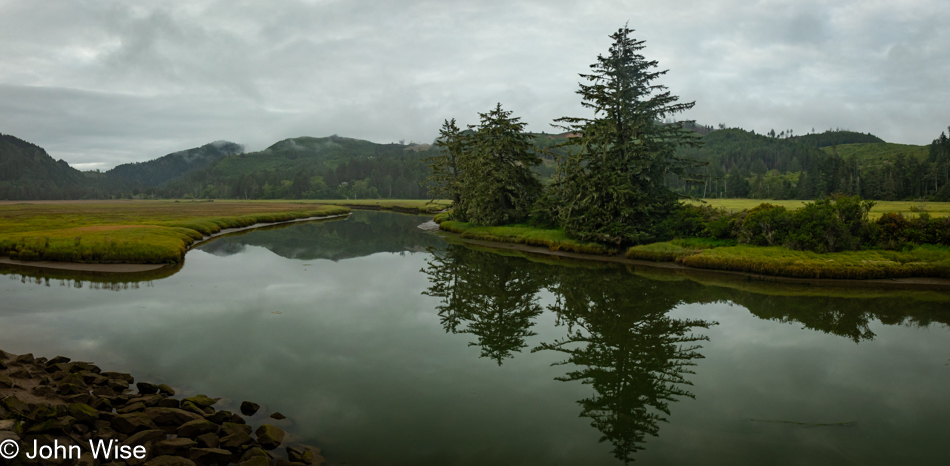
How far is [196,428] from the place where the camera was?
28.8 ft

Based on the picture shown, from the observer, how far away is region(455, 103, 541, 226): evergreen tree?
47.7 metres

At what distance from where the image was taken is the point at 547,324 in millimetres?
→ 18531

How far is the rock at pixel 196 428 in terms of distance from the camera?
8.67 m

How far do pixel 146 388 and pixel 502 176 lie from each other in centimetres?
3856

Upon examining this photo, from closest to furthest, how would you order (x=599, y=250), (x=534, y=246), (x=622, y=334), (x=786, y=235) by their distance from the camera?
(x=622, y=334)
(x=786, y=235)
(x=599, y=250)
(x=534, y=246)

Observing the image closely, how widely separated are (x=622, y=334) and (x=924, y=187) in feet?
422

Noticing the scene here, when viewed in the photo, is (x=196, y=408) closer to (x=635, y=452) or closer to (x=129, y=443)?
(x=129, y=443)

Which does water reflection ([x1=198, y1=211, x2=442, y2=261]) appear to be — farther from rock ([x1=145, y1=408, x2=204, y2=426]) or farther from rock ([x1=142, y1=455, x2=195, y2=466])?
rock ([x1=142, y1=455, x2=195, y2=466])

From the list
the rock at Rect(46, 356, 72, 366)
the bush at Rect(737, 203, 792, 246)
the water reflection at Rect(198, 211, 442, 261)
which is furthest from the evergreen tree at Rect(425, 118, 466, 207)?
the rock at Rect(46, 356, 72, 366)

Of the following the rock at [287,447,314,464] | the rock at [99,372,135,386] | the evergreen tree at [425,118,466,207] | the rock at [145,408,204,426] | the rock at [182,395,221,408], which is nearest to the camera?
the rock at [287,447,314,464]

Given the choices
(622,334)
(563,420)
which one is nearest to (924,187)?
(622,334)

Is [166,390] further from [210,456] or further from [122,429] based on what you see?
[210,456]

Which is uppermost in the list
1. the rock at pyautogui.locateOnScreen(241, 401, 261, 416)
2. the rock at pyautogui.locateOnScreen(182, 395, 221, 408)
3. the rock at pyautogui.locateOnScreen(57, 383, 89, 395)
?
the rock at pyautogui.locateOnScreen(57, 383, 89, 395)

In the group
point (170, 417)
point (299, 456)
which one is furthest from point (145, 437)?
point (299, 456)
